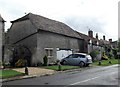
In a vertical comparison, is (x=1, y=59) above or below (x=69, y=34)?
below

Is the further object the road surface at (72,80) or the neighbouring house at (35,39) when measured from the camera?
the neighbouring house at (35,39)

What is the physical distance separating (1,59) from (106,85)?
52.6 feet

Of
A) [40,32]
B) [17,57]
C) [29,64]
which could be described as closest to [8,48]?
[17,57]

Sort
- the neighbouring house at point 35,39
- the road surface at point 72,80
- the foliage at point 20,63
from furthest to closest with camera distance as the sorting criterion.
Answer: the neighbouring house at point 35,39 → the foliage at point 20,63 → the road surface at point 72,80

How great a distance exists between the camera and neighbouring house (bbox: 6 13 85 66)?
31108mm

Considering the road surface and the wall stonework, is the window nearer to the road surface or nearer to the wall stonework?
the wall stonework

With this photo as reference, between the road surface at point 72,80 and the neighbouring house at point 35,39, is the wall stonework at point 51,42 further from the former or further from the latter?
the road surface at point 72,80

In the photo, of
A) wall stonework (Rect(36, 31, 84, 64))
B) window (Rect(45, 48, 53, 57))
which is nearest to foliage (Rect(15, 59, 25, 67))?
wall stonework (Rect(36, 31, 84, 64))

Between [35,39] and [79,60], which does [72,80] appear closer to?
[79,60]

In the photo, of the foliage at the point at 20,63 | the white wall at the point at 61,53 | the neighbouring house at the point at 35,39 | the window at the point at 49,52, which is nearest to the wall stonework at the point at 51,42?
the neighbouring house at the point at 35,39

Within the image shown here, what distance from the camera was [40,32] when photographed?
109 ft

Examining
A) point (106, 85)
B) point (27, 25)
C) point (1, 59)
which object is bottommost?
point (106, 85)

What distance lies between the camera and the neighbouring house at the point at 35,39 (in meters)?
31.1

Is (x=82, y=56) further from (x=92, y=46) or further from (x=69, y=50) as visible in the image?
(x=92, y=46)
